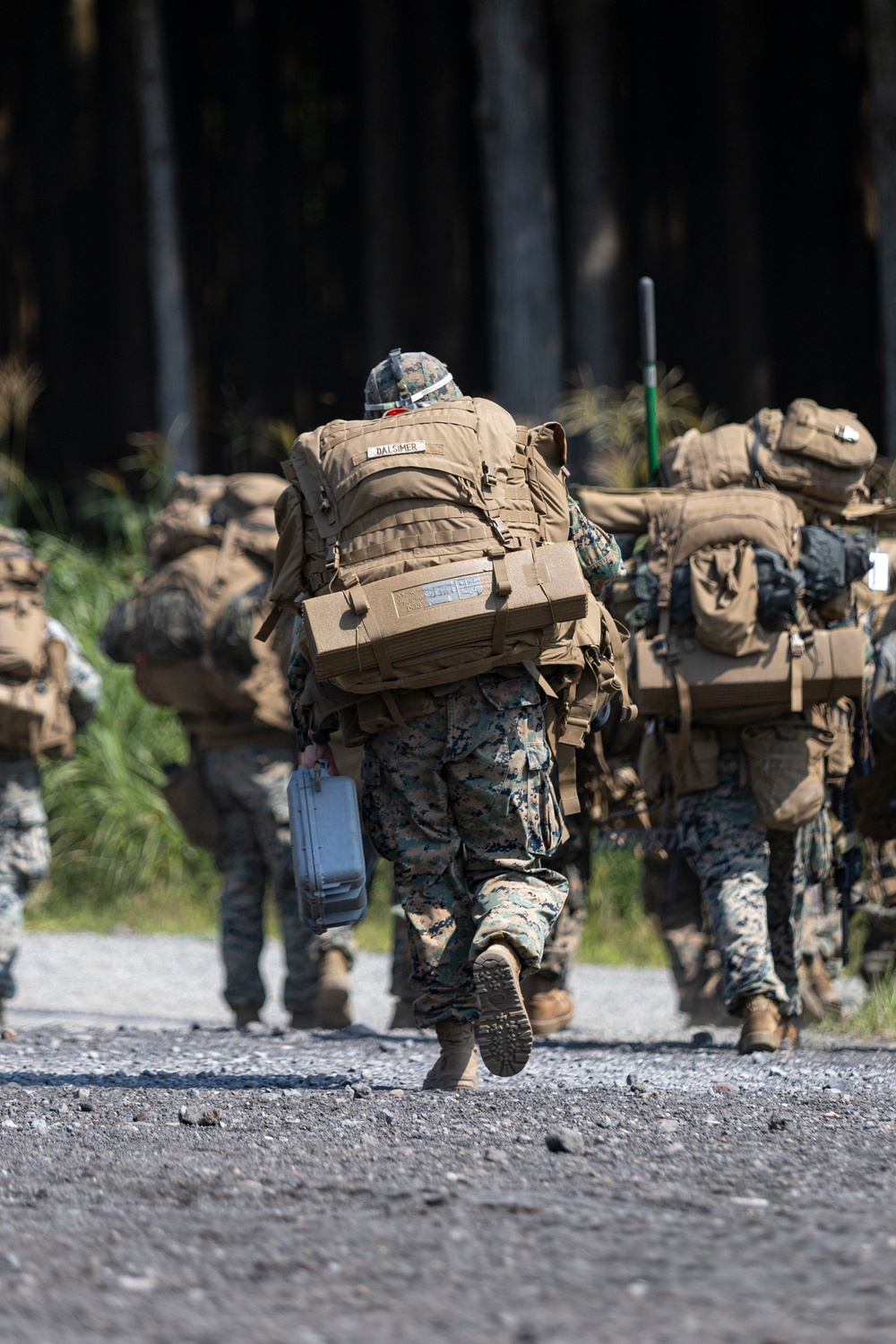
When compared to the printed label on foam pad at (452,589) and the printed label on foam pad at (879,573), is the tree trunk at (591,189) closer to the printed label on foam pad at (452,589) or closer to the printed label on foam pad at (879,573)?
the printed label on foam pad at (879,573)

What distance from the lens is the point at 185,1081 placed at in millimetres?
4859

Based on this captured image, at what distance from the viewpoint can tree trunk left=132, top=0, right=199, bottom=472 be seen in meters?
14.4

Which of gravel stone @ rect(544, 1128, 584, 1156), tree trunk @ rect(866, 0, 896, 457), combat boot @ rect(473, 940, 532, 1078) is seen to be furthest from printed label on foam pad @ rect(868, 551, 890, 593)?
tree trunk @ rect(866, 0, 896, 457)

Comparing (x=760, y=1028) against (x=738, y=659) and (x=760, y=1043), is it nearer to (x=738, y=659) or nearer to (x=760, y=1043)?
(x=760, y=1043)

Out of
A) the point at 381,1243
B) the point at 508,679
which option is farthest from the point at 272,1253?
the point at 508,679

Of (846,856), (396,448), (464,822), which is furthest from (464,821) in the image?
(846,856)

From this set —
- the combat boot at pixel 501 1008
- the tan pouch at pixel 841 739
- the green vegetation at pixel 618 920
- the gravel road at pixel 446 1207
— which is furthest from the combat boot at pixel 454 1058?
the green vegetation at pixel 618 920

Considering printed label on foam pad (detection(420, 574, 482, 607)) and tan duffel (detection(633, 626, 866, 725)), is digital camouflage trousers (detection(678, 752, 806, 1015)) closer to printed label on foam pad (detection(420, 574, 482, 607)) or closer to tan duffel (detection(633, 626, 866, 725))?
tan duffel (detection(633, 626, 866, 725))

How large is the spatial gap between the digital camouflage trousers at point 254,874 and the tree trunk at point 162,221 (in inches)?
293

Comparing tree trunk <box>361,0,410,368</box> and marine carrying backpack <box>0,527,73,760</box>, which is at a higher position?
tree trunk <box>361,0,410,368</box>

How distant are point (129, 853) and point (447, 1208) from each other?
8.36 meters

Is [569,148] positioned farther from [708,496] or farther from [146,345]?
[708,496]

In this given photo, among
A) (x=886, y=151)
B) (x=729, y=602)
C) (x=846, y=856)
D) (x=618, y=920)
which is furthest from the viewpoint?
(x=886, y=151)

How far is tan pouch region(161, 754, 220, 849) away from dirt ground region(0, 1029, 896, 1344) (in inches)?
96.0
